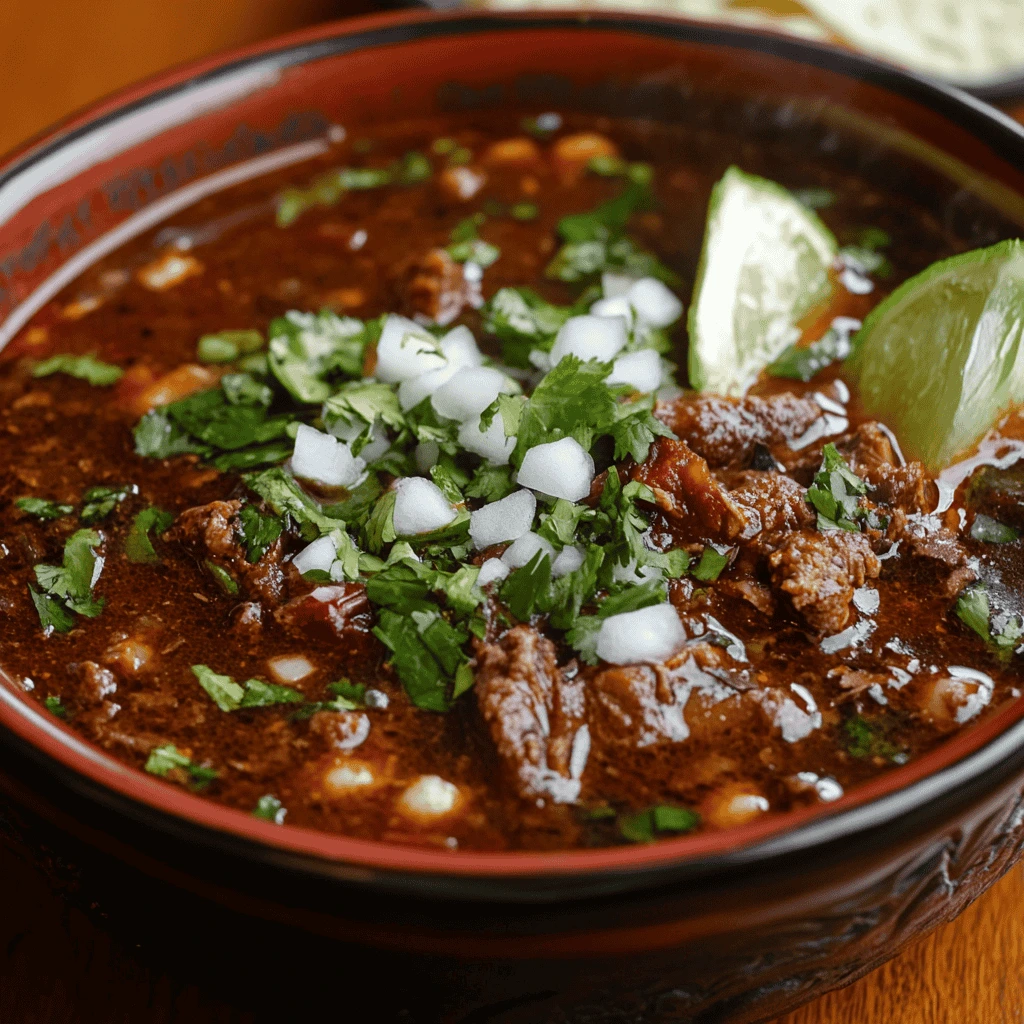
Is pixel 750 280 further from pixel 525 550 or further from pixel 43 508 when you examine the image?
pixel 43 508

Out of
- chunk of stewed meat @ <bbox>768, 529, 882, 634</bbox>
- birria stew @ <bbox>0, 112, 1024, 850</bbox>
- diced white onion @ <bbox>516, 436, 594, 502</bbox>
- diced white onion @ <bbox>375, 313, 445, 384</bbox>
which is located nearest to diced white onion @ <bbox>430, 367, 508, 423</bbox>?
birria stew @ <bbox>0, 112, 1024, 850</bbox>

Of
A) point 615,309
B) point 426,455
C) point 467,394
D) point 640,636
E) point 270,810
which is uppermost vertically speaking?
point 615,309

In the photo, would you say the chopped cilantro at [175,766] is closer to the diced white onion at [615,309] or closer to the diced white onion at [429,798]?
the diced white onion at [429,798]

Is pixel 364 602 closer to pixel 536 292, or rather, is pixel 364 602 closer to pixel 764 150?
pixel 536 292

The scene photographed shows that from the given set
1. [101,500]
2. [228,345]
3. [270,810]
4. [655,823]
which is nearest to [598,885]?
[655,823]

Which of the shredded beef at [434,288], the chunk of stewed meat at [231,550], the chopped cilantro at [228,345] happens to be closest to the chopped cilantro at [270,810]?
the chunk of stewed meat at [231,550]

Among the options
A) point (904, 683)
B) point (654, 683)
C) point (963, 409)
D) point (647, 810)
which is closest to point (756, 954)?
point (647, 810)
